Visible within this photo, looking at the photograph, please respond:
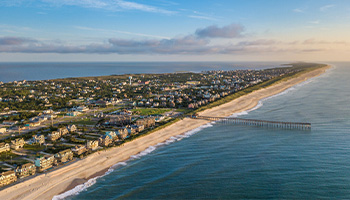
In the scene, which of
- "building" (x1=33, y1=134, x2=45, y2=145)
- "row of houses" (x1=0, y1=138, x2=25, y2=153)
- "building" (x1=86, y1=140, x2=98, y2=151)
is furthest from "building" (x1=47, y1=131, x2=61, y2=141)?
"building" (x1=86, y1=140, x2=98, y2=151)

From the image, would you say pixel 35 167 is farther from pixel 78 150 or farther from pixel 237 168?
pixel 237 168

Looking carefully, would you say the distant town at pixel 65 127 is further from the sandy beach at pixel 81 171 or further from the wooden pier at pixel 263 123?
the wooden pier at pixel 263 123

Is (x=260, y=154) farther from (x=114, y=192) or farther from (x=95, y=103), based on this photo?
(x=95, y=103)

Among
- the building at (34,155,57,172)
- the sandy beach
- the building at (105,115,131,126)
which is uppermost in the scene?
the building at (105,115,131,126)

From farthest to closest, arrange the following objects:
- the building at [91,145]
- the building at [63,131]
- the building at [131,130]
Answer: the building at [131,130] < the building at [63,131] < the building at [91,145]

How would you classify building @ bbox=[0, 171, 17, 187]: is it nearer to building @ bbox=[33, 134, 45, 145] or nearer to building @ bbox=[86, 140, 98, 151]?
building @ bbox=[86, 140, 98, 151]

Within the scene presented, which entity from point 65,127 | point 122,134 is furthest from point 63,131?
point 122,134

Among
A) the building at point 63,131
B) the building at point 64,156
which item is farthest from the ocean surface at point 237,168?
the building at point 63,131

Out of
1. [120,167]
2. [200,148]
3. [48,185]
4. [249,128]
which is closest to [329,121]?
[249,128]
